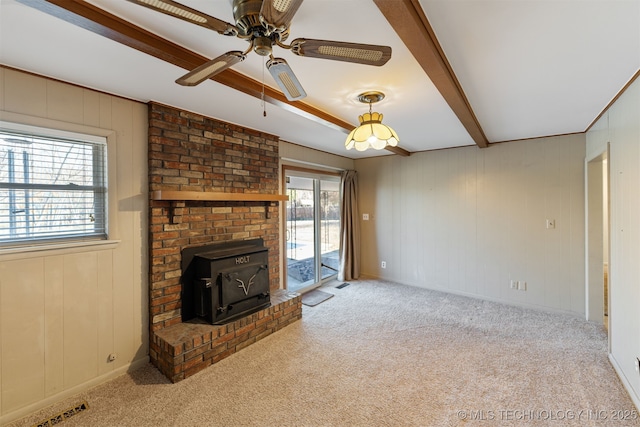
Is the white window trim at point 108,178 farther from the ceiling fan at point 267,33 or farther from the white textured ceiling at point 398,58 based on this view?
the ceiling fan at point 267,33

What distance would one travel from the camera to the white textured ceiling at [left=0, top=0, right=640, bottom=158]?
1.36 m

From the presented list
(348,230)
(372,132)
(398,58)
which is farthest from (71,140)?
(348,230)

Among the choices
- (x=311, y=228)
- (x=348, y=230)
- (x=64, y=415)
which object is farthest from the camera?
(x=348, y=230)

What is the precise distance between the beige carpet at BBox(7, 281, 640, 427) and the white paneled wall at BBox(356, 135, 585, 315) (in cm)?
74

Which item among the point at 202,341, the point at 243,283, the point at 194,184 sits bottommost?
the point at 202,341

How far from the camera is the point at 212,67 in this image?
1.34m

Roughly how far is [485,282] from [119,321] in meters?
4.58

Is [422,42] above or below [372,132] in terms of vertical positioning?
above

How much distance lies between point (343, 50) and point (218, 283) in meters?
2.33

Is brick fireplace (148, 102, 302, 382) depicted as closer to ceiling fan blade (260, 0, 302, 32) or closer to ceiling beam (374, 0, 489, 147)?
ceiling fan blade (260, 0, 302, 32)

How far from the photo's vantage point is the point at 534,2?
4.28 feet

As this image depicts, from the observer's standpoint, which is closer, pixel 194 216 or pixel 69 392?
pixel 69 392

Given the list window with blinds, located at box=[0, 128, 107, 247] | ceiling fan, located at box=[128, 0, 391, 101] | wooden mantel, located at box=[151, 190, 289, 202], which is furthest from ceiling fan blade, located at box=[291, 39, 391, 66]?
window with blinds, located at box=[0, 128, 107, 247]

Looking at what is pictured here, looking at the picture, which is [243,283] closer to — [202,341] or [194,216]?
[202,341]
